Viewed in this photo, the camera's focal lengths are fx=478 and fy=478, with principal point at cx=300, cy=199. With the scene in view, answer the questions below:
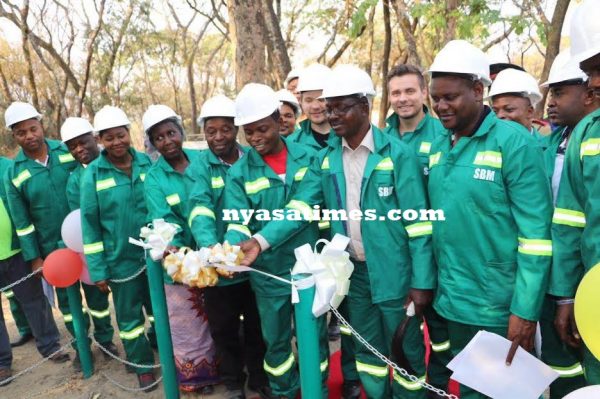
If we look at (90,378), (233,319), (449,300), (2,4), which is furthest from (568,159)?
(2,4)

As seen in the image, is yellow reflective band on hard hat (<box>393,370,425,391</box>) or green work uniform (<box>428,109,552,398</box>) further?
yellow reflective band on hard hat (<box>393,370,425,391</box>)

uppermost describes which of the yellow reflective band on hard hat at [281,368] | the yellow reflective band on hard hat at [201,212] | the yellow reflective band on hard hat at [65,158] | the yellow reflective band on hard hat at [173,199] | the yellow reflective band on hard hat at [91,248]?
the yellow reflective band on hard hat at [65,158]

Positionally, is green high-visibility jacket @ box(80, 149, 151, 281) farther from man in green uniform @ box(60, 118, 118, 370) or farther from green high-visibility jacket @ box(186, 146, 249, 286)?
green high-visibility jacket @ box(186, 146, 249, 286)

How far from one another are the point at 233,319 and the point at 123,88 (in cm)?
2570

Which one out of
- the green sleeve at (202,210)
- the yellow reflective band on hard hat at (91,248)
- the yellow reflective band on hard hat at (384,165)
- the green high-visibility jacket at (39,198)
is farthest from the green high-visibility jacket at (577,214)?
the green high-visibility jacket at (39,198)

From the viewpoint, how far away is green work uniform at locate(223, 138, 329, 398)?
332 centimetres

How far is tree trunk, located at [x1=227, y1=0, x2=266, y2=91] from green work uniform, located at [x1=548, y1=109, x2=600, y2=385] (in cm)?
524

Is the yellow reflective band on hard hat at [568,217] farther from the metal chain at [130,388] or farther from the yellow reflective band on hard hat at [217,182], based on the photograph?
the metal chain at [130,388]

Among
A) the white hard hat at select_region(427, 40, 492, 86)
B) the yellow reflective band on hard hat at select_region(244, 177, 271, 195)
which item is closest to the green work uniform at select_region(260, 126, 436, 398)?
Result: the yellow reflective band on hard hat at select_region(244, 177, 271, 195)

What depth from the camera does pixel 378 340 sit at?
3.20 metres

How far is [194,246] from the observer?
3.82 meters

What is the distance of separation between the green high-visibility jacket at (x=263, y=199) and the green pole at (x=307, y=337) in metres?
0.82

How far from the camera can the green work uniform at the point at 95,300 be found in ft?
14.6

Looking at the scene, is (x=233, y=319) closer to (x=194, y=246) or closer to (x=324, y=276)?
(x=194, y=246)
